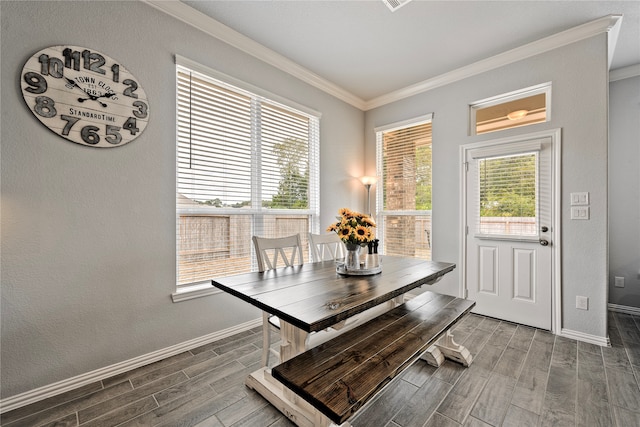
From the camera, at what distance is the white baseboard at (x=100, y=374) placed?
1.63 meters

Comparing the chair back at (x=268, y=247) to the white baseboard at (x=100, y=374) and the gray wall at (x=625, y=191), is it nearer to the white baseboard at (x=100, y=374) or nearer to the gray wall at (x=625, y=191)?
the white baseboard at (x=100, y=374)

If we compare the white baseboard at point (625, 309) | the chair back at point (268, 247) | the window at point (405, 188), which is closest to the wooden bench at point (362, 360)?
the chair back at point (268, 247)

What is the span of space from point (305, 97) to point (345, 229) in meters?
2.17

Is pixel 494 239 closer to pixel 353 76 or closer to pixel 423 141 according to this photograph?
pixel 423 141

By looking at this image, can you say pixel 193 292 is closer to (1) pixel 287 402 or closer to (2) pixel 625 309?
(1) pixel 287 402

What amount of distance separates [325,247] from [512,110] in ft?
8.32

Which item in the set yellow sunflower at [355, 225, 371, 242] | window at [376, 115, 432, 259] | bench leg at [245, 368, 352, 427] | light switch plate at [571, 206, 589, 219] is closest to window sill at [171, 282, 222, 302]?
bench leg at [245, 368, 352, 427]

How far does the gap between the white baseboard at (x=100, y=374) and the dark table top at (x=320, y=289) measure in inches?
40.1

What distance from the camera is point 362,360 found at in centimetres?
132

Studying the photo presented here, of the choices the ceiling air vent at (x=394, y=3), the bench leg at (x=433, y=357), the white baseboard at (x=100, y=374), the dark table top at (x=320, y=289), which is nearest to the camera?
the dark table top at (x=320, y=289)

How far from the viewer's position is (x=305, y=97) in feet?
11.0

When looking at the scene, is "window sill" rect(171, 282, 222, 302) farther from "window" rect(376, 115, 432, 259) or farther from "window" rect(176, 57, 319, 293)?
"window" rect(376, 115, 432, 259)

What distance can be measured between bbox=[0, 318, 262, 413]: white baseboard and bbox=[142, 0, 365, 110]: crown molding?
273cm

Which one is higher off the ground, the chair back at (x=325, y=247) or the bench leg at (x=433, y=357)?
the chair back at (x=325, y=247)
